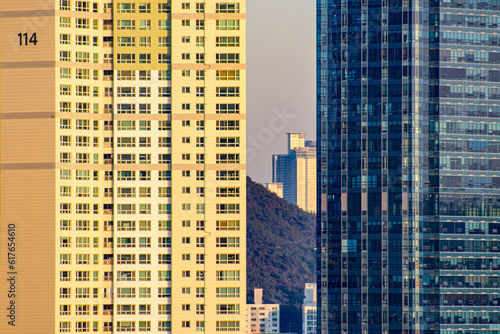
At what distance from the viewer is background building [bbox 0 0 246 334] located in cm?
13612

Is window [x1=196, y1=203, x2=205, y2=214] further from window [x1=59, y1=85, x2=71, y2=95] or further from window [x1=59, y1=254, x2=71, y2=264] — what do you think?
window [x1=59, y1=85, x2=71, y2=95]

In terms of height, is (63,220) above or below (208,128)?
below

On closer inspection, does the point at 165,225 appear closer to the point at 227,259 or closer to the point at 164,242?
the point at 164,242

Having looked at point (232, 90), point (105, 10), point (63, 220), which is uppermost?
point (105, 10)

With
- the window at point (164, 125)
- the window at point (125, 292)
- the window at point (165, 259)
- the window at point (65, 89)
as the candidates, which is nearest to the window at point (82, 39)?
the window at point (65, 89)

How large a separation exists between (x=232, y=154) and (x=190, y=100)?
9.17m

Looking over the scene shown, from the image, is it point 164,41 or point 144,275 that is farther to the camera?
point 164,41

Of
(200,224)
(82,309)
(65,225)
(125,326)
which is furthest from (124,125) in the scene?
(125,326)

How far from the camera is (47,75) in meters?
137

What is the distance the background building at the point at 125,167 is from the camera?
13612cm

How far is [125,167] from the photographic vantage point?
139750 millimetres

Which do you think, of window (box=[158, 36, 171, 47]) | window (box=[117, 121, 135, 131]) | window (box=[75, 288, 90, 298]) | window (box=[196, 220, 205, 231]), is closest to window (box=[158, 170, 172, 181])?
window (box=[196, 220, 205, 231])

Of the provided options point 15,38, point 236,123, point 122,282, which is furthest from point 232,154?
point 15,38

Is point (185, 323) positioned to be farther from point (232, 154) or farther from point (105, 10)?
point (105, 10)
